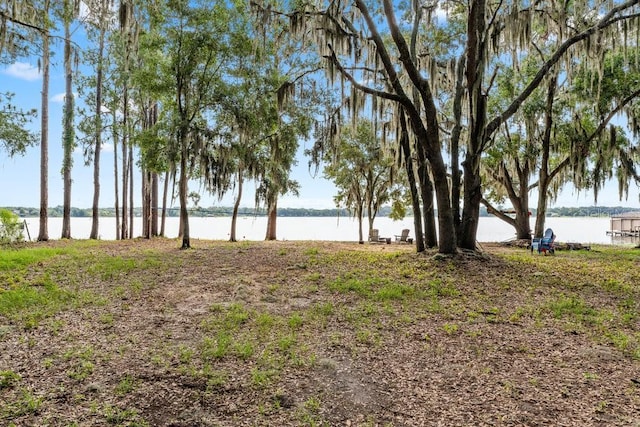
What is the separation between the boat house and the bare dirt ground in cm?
3051

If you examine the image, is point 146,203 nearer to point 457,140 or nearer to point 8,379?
point 457,140

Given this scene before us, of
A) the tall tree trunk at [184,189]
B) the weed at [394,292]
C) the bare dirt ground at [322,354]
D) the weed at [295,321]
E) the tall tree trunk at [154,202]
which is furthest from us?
the tall tree trunk at [154,202]

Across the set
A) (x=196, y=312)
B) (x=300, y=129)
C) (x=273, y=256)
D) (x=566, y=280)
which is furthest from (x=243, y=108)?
(x=566, y=280)

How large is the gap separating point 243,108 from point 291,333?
29.1ft

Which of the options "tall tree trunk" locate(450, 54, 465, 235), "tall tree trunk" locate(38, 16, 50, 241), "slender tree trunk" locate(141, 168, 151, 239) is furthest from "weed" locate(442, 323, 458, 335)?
"slender tree trunk" locate(141, 168, 151, 239)

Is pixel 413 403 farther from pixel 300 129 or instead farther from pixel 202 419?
pixel 300 129

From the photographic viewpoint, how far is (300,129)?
48.6 ft

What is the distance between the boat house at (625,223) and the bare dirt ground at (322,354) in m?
30.5

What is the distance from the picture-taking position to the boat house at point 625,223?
104 ft

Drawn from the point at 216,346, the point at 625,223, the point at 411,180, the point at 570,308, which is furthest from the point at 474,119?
the point at 625,223

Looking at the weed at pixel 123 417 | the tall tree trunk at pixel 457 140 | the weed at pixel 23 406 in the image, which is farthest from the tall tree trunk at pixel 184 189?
the weed at pixel 123 417

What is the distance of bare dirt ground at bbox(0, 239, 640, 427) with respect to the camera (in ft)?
10.5

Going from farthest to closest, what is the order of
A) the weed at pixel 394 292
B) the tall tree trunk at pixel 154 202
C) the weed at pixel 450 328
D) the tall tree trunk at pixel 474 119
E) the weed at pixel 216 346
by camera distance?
the tall tree trunk at pixel 154 202 → the tall tree trunk at pixel 474 119 → the weed at pixel 394 292 → the weed at pixel 450 328 → the weed at pixel 216 346

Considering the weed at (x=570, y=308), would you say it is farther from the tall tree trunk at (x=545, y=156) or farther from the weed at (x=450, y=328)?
the tall tree trunk at (x=545, y=156)
